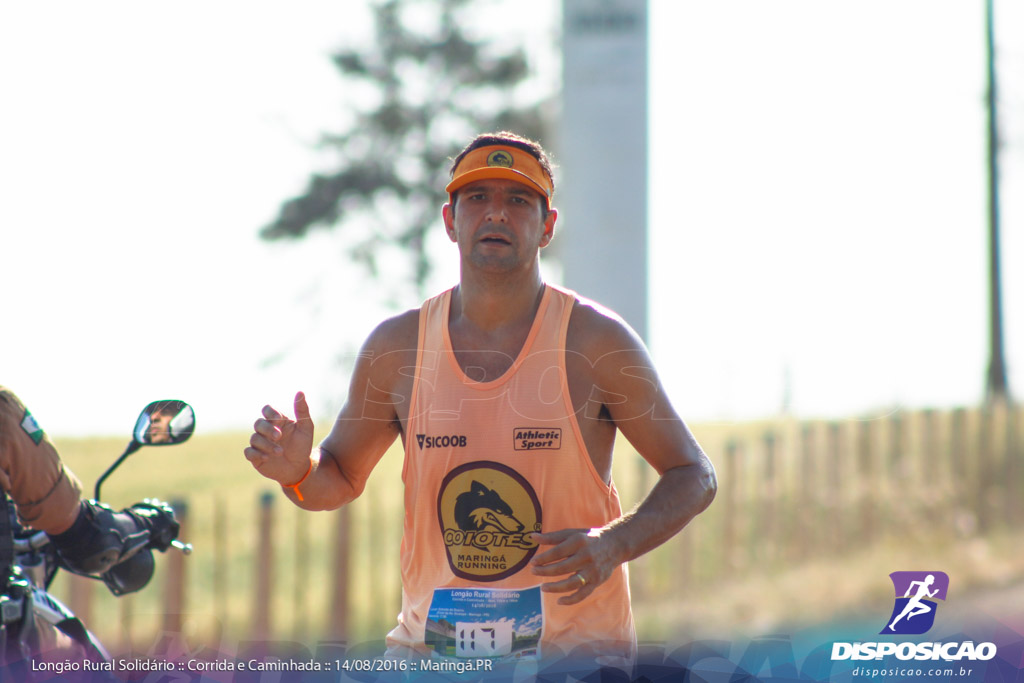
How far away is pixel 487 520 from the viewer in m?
3.31

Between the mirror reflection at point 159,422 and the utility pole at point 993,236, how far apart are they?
16.2 metres

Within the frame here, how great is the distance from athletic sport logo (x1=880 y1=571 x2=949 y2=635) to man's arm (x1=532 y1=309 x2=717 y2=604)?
86 centimetres

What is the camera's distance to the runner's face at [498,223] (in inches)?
136

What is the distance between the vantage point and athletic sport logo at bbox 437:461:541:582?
3289 millimetres

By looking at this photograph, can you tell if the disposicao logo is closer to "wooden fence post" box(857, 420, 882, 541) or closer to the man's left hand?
the man's left hand

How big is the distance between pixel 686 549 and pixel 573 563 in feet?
24.0

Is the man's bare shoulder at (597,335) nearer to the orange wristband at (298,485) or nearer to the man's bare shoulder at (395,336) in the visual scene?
the man's bare shoulder at (395,336)

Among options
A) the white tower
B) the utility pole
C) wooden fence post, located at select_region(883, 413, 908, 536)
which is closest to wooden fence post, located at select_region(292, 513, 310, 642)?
the white tower

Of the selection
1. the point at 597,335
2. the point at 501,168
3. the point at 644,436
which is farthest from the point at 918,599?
the point at 501,168

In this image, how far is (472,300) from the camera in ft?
11.8

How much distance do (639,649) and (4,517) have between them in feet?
6.04

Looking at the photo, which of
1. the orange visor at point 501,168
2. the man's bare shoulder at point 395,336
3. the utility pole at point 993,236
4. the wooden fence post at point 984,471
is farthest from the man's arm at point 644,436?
the utility pole at point 993,236

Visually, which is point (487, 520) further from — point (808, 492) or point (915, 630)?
point (808, 492)

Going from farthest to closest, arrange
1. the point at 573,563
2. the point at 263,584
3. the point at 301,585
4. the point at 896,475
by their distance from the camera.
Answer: the point at 896,475 < the point at 301,585 < the point at 263,584 < the point at 573,563
